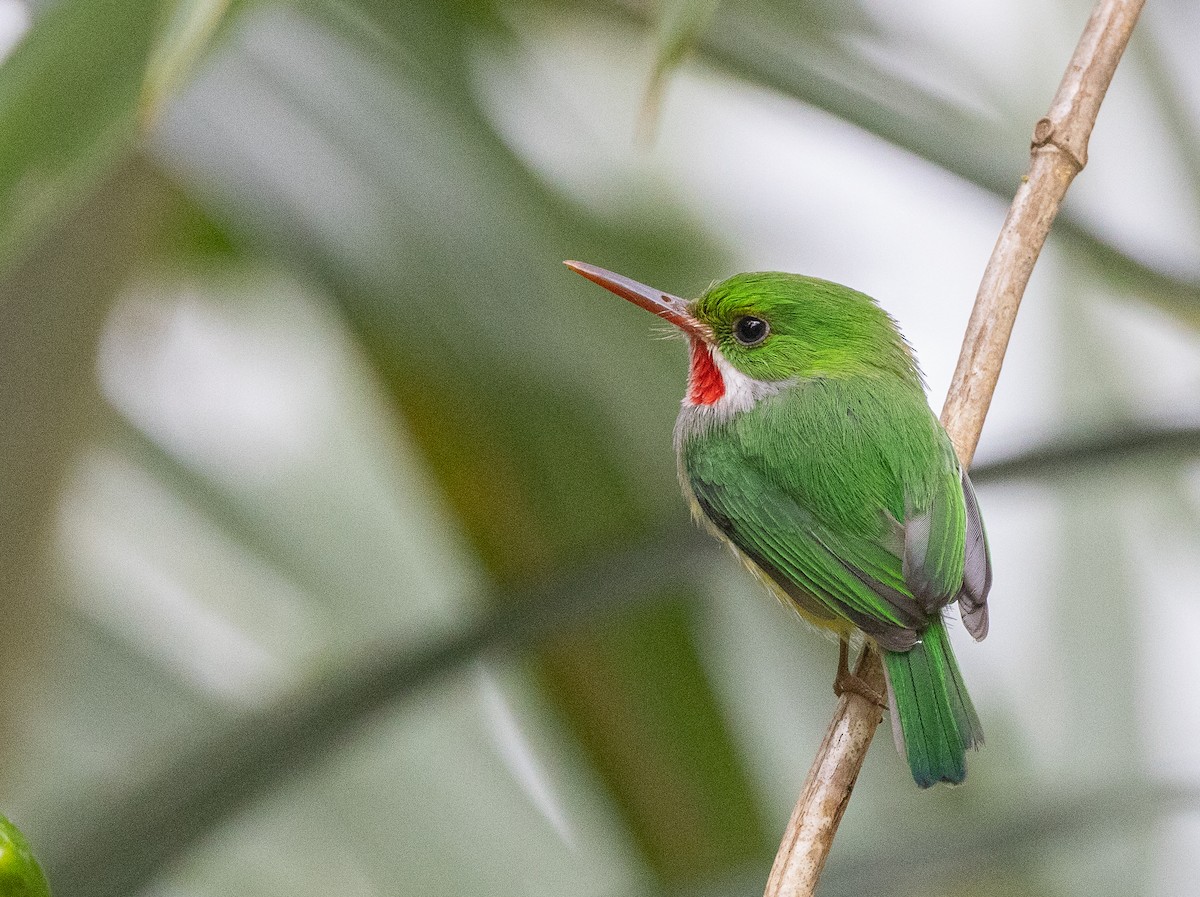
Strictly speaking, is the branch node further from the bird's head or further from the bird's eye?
the bird's eye

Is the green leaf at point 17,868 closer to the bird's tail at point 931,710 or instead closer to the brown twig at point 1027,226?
the brown twig at point 1027,226

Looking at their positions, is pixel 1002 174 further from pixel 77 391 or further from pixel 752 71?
pixel 77 391

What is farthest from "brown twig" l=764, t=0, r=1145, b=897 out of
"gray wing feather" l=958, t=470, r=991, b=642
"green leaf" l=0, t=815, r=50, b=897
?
"green leaf" l=0, t=815, r=50, b=897

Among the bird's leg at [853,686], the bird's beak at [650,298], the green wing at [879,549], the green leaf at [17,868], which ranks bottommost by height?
the bird's leg at [853,686]

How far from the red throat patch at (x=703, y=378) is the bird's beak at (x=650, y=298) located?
23mm

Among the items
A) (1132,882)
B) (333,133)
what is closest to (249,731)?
(333,133)

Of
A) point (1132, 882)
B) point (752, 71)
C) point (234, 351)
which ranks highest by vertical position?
point (234, 351)

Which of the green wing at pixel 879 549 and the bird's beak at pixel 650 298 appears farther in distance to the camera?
the bird's beak at pixel 650 298

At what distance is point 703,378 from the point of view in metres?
2.26

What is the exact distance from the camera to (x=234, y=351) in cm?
287

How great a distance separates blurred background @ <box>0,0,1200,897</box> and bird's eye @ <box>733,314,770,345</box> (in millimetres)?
182

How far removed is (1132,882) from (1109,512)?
716mm

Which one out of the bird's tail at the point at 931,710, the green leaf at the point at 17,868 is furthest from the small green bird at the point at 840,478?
the green leaf at the point at 17,868

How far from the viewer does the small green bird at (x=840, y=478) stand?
1745 mm
